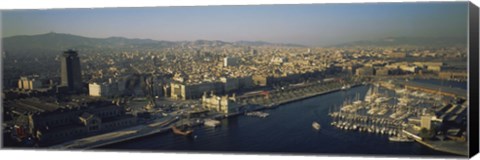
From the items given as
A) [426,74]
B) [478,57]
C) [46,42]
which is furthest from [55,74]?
[478,57]

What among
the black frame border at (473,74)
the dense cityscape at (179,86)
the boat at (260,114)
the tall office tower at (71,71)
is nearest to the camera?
the black frame border at (473,74)

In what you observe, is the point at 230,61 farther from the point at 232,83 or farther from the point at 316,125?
the point at 316,125

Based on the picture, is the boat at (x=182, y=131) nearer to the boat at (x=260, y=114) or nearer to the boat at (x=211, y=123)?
the boat at (x=211, y=123)

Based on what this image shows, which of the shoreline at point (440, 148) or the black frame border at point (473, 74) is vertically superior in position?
the black frame border at point (473, 74)

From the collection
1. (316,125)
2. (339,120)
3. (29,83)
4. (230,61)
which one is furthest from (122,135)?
(339,120)

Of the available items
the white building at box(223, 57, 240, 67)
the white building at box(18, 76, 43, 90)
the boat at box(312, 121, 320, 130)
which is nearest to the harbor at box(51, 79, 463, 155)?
the boat at box(312, 121, 320, 130)

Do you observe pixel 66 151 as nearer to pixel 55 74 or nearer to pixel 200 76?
pixel 55 74

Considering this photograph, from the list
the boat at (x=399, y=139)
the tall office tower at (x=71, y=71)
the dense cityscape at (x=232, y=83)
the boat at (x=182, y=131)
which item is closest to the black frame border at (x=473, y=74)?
the dense cityscape at (x=232, y=83)
